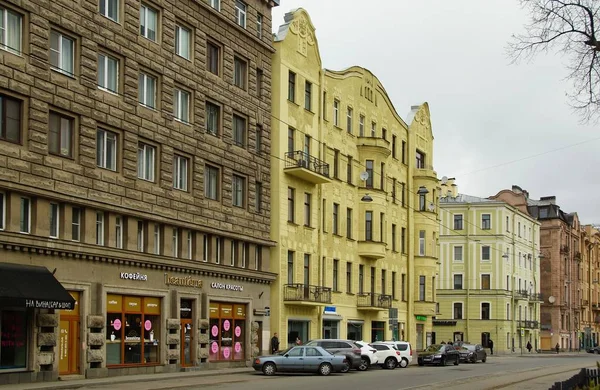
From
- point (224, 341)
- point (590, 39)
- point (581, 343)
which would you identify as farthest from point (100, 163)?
point (581, 343)

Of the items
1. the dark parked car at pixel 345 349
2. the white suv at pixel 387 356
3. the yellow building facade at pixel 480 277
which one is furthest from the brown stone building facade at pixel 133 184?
the yellow building facade at pixel 480 277

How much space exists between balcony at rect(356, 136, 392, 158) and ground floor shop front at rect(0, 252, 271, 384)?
48.7 feet

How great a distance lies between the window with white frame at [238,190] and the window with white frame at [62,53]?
498 inches

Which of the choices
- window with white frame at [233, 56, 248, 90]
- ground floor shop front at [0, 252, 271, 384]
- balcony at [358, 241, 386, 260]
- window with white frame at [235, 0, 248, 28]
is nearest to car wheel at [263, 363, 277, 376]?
ground floor shop front at [0, 252, 271, 384]

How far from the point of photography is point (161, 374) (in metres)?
35.6

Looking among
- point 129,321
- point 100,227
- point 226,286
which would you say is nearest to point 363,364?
point 226,286

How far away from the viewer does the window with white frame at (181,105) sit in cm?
3881

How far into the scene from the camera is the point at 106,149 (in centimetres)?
3394

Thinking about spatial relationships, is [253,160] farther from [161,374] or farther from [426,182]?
[426,182]

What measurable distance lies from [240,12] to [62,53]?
47.9 ft

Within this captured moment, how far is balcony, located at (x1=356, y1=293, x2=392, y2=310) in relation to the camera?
56.3 m

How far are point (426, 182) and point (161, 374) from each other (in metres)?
35.9

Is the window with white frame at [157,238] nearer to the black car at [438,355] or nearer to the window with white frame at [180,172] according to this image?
the window with white frame at [180,172]

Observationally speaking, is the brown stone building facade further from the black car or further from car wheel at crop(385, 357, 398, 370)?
the black car
